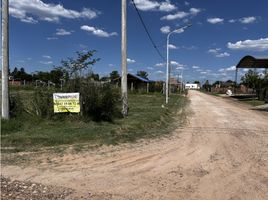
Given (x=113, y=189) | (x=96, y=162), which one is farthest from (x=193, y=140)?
(x=113, y=189)

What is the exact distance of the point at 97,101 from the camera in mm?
14375

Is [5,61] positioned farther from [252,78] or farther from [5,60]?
[252,78]

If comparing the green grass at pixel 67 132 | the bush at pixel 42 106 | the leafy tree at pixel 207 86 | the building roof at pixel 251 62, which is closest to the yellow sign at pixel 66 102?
the bush at pixel 42 106

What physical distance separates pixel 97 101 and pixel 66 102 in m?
1.27

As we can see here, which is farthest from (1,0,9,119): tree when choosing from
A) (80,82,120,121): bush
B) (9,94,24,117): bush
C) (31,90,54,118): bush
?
(80,82,120,121): bush

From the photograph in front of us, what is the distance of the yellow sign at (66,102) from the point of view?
13750mm

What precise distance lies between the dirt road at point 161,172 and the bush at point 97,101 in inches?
157

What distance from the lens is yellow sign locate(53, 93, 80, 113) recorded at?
45.1ft

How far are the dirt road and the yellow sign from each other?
399 cm

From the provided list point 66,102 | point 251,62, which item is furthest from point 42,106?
point 251,62

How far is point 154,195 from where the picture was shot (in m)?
5.82

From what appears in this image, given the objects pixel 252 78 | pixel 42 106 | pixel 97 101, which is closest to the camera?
pixel 42 106

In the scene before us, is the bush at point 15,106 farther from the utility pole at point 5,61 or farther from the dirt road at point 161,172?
the dirt road at point 161,172

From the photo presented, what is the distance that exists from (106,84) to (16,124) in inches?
173
